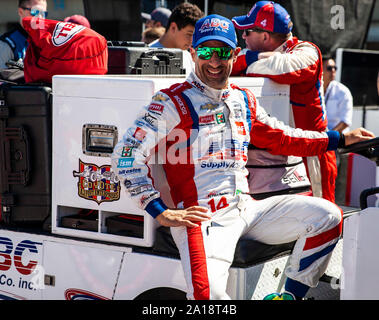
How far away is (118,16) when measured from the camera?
8555 millimetres

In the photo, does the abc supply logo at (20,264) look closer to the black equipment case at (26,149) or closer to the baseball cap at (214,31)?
the black equipment case at (26,149)

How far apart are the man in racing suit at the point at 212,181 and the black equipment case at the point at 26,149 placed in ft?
1.99

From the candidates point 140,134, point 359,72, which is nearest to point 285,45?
point 140,134

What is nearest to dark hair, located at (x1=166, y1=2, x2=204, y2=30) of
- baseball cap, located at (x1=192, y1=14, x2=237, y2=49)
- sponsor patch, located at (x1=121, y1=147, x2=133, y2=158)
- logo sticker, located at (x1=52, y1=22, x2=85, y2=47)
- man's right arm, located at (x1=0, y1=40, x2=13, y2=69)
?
man's right arm, located at (x1=0, y1=40, x2=13, y2=69)

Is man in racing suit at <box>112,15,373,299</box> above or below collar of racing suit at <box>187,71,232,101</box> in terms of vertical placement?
below

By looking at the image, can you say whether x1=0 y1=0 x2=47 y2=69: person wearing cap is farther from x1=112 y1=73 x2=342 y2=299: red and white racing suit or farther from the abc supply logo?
x1=112 y1=73 x2=342 y2=299: red and white racing suit

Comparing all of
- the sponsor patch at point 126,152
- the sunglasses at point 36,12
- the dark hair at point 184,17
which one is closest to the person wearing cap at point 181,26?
the dark hair at point 184,17

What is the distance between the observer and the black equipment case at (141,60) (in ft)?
12.7

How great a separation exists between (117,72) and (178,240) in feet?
5.01

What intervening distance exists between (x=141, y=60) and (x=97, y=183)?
1.12m

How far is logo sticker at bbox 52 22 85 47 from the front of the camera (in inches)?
129
